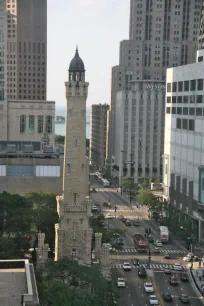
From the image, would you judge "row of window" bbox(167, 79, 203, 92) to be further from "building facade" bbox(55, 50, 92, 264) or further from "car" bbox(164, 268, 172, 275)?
"building facade" bbox(55, 50, 92, 264)

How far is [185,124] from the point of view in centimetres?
12694

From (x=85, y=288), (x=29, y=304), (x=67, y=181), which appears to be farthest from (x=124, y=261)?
(x=29, y=304)

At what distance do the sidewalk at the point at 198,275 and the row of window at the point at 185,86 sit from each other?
40.9 metres

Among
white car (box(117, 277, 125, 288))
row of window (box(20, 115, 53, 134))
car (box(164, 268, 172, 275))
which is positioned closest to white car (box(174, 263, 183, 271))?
car (box(164, 268, 172, 275))

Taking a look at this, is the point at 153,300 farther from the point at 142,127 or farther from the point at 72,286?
the point at 142,127

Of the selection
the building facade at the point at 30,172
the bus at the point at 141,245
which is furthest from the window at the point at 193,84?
the bus at the point at 141,245

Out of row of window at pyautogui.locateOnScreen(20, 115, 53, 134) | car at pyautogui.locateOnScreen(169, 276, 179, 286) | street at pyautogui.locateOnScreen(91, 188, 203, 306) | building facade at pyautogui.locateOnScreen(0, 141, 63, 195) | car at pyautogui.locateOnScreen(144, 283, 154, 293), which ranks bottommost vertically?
street at pyautogui.locateOnScreen(91, 188, 203, 306)

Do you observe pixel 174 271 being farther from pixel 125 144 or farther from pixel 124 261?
pixel 125 144

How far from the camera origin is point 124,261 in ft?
320

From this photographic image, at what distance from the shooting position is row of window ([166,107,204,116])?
118750 mm

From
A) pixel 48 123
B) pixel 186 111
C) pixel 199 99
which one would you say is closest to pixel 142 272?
pixel 199 99

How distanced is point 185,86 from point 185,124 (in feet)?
28.7

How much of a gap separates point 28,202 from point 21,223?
1404 centimetres

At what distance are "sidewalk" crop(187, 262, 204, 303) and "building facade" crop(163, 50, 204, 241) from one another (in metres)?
20.1
